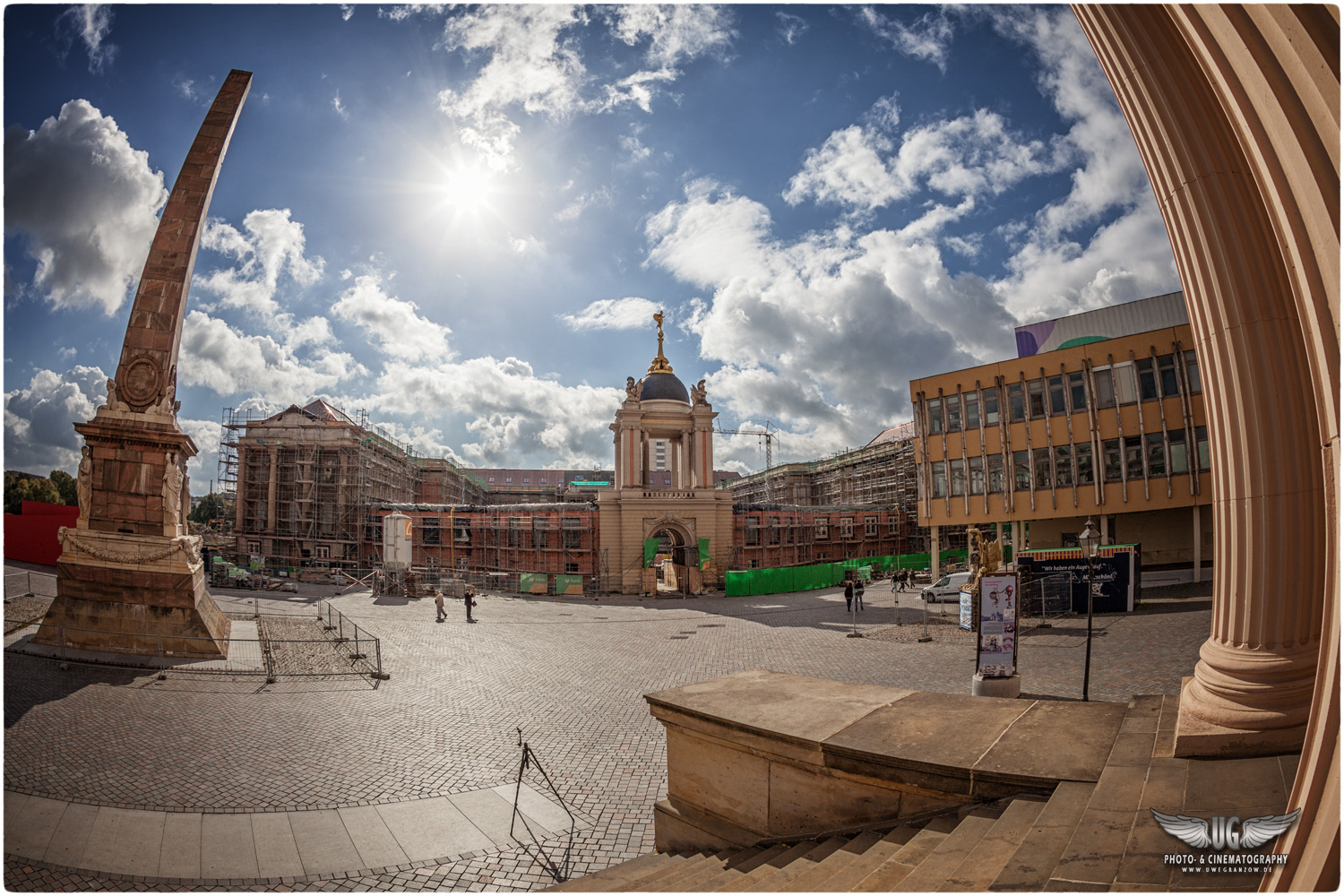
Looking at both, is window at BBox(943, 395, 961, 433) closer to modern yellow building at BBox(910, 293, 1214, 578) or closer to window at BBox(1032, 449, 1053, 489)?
modern yellow building at BBox(910, 293, 1214, 578)

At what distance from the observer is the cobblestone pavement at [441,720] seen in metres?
6.21

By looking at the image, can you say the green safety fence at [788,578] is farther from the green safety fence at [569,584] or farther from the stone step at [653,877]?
the stone step at [653,877]

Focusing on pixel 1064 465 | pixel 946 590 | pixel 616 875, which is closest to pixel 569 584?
pixel 946 590

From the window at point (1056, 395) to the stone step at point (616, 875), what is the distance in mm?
28048

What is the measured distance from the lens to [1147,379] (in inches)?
980

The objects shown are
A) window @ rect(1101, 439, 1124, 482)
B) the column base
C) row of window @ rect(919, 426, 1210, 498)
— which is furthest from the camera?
window @ rect(1101, 439, 1124, 482)

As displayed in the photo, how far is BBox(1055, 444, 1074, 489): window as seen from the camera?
1029 inches

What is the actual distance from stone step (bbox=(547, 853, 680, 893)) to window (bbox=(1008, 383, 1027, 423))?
28098 millimetres

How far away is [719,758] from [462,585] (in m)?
33.1

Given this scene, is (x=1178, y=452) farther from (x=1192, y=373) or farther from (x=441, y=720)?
(x=441, y=720)

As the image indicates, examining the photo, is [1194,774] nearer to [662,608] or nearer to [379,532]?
[662,608]

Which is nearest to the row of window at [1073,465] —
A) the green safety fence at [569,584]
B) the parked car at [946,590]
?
the parked car at [946,590]

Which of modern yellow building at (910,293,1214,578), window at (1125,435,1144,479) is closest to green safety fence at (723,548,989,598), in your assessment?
modern yellow building at (910,293,1214,578)

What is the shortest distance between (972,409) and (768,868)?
29139mm
